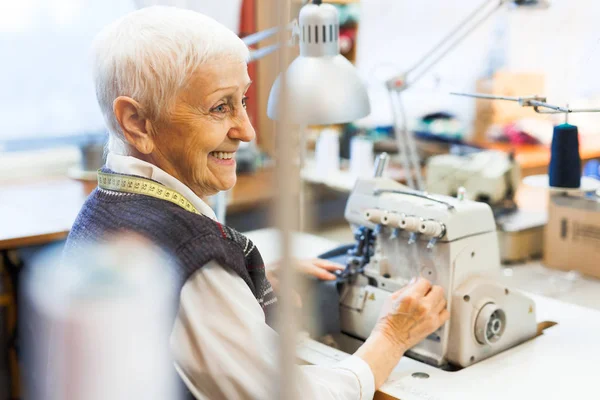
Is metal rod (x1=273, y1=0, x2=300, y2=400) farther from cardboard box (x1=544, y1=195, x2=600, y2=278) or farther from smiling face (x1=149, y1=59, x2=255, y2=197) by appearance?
cardboard box (x1=544, y1=195, x2=600, y2=278)

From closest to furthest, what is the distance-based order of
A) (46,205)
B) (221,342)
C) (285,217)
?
(285,217)
(221,342)
(46,205)

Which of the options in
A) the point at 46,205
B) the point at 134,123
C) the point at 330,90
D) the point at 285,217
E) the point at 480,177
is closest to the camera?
the point at 285,217

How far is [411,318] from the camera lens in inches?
54.7

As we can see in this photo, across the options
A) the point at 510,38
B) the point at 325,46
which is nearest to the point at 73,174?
the point at 325,46

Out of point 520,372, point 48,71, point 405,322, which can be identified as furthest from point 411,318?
point 48,71

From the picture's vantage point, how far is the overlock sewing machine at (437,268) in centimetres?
141

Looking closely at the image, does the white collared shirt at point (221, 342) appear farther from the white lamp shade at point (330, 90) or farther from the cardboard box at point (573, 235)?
the cardboard box at point (573, 235)

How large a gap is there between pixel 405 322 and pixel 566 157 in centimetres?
57

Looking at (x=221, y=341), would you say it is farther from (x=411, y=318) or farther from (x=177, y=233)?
(x=411, y=318)

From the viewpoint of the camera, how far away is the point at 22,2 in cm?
314

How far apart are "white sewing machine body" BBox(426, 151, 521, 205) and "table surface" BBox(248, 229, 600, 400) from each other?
737 millimetres

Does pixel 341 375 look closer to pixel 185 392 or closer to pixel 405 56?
pixel 185 392

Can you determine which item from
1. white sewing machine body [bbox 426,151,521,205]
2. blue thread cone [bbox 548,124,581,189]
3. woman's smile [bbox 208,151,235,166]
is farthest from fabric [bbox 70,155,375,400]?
white sewing machine body [bbox 426,151,521,205]

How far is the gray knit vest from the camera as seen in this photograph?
107cm
